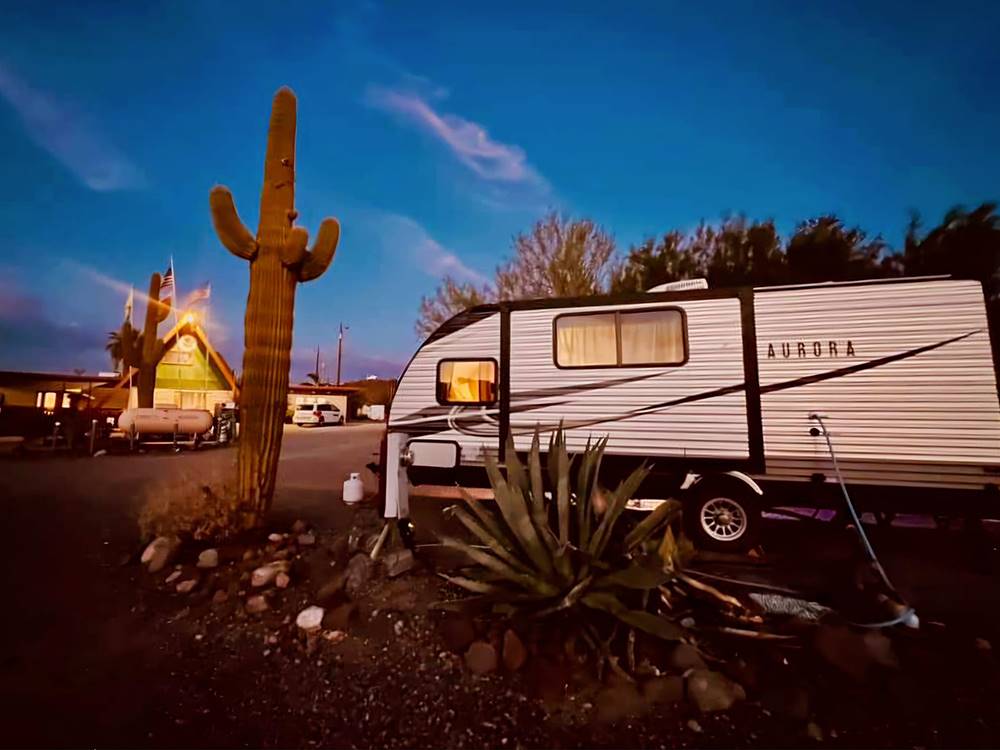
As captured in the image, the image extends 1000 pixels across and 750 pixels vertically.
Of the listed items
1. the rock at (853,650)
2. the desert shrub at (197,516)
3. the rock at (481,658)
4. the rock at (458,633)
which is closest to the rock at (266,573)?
the desert shrub at (197,516)

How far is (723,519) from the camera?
5.75 m

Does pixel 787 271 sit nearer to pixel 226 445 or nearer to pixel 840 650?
pixel 840 650

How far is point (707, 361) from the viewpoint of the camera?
593 centimetres

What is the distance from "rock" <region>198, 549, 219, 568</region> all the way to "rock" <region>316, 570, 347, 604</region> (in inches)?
45.8

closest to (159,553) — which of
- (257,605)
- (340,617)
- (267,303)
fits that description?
(257,605)

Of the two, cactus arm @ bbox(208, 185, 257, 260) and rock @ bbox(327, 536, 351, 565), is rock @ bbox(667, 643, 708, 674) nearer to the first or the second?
rock @ bbox(327, 536, 351, 565)

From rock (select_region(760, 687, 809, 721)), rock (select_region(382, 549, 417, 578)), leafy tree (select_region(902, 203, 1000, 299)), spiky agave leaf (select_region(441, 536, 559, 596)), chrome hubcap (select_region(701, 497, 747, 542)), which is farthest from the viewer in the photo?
leafy tree (select_region(902, 203, 1000, 299))

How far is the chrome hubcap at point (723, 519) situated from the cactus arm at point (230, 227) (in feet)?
21.2

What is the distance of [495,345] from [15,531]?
632 cm

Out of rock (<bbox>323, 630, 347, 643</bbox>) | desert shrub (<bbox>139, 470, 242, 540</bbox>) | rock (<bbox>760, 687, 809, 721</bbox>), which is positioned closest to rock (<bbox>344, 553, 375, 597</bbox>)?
rock (<bbox>323, 630, 347, 643</bbox>)

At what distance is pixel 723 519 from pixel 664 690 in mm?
3472

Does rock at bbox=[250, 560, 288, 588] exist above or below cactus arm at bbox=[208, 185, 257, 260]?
below

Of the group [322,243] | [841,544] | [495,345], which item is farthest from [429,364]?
[841,544]

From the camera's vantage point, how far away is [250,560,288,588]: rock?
13.8ft
